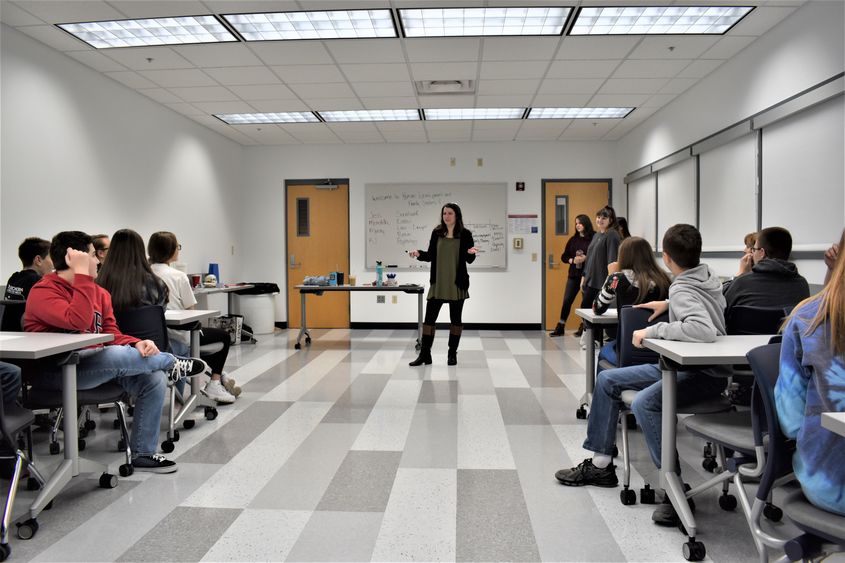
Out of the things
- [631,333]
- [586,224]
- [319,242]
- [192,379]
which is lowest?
[192,379]

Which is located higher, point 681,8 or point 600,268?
point 681,8

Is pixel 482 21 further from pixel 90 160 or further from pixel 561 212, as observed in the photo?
pixel 561 212

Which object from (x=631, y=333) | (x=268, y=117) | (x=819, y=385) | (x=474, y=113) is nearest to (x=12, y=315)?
(x=631, y=333)

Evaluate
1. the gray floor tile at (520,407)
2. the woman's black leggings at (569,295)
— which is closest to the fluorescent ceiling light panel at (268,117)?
the woman's black leggings at (569,295)

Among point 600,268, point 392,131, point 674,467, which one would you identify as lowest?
point 674,467

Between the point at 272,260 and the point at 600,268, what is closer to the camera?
the point at 600,268

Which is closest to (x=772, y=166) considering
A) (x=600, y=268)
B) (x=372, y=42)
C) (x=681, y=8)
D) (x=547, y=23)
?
(x=681, y=8)

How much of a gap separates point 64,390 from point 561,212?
22.2ft

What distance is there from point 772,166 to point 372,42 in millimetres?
3180

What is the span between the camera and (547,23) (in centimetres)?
397

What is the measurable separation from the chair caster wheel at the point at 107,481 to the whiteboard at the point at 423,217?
18.8ft

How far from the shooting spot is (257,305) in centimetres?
734

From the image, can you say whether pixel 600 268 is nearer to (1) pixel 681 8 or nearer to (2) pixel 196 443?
(1) pixel 681 8

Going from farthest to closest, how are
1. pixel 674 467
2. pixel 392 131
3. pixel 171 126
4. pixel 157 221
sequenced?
pixel 392 131
pixel 171 126
pixel 157 221
pixel 674 467
